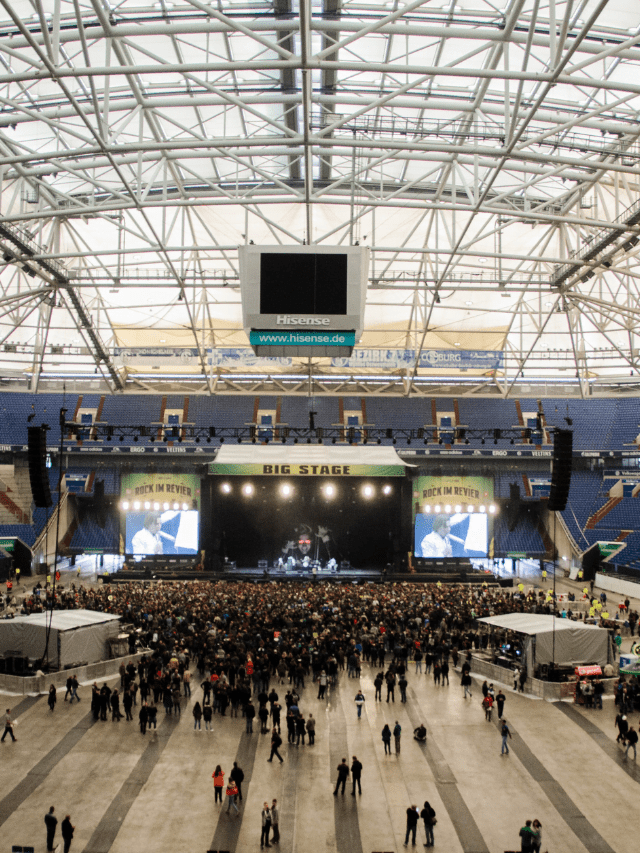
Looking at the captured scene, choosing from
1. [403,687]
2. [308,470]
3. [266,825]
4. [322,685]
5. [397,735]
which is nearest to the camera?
[266,825]

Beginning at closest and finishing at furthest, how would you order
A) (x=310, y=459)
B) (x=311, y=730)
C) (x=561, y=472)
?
(x=311, y=730)
(x=561, y=472)
(x=310, y=459)

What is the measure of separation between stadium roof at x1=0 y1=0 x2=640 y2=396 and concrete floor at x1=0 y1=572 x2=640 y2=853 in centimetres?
1243

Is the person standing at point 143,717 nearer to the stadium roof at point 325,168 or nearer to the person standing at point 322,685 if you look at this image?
the person standing at point 322,685

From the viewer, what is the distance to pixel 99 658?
64.5 feet

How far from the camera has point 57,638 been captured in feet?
60.6

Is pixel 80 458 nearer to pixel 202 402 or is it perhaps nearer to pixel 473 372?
pixel 202 402

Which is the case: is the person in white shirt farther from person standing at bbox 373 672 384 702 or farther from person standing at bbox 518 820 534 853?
person standing at bbox 518 820 534 853

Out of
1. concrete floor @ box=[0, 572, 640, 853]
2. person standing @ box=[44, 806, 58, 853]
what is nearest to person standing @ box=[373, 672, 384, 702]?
concrete floor @ box=[0, 572, 640, 853]

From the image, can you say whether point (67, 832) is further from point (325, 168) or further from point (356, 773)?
point (325, 168)

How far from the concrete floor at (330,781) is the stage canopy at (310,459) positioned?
17.4 metres

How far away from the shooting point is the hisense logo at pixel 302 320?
13.2 m

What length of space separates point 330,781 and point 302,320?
8.94 m

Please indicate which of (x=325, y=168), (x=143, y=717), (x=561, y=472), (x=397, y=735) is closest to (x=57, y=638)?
(x=143, y=717)

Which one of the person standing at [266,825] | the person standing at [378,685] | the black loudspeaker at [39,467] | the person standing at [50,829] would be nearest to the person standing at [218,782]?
the person standing at [266,825]
